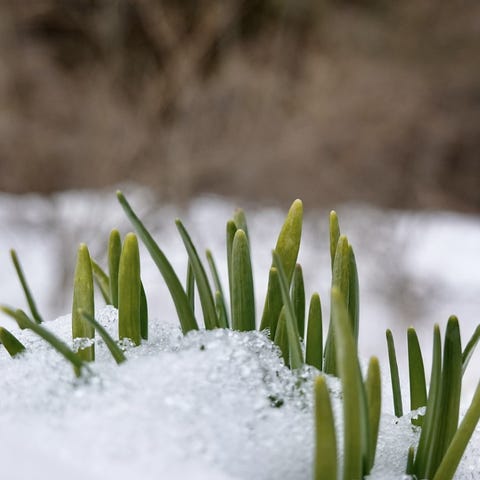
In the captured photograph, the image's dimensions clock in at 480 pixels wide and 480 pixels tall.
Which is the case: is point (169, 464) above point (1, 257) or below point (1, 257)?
below

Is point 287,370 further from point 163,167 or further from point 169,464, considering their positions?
point 163,167

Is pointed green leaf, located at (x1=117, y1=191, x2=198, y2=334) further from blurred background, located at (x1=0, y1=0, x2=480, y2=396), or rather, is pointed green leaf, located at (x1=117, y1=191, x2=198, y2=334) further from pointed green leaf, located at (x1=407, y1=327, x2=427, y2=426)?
blurred background, located at (x1=0, y1=0, x2=480, y2=396)

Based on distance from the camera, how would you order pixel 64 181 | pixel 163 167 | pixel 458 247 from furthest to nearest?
pixel 458 247, pixel 64 181, pixel 163 167

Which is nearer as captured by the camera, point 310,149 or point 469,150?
point 310,149

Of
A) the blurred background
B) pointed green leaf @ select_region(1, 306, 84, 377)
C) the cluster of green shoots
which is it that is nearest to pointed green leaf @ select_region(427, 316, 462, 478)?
the cluster of green shoots

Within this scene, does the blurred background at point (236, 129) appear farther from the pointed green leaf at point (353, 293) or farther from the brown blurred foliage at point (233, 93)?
the pointed green leaf at point (353, 293)

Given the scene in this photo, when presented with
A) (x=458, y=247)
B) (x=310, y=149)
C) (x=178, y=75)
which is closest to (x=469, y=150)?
(x=458, y=247)

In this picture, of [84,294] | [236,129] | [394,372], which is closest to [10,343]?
[84,294]
